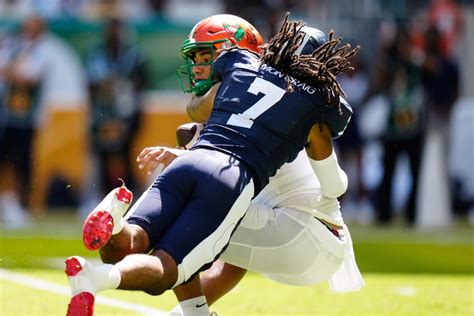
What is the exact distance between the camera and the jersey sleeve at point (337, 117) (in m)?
4.79

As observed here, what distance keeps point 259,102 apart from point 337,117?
36 centimetres

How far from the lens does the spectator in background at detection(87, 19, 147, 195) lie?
1252 cm

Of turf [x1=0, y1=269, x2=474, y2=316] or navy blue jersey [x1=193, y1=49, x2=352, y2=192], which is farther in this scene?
turf [x1=0, y1=269, x2=474, y2=316]

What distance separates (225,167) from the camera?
449cm

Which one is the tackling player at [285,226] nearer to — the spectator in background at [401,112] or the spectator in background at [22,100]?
the spectator in background at [401,112]

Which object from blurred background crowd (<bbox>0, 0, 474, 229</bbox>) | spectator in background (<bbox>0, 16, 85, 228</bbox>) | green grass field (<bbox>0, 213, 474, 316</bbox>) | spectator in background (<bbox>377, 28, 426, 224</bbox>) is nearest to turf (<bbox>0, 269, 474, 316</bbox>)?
green grass field (<bbox>0, 213, 474, 316</bbox>)

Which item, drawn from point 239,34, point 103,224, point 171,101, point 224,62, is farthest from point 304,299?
point 171,101

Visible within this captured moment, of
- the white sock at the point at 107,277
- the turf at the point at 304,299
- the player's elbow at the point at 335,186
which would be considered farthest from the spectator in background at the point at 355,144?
the white sock at the point at 107,277

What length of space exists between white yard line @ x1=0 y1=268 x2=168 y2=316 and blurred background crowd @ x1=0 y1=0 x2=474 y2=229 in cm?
430

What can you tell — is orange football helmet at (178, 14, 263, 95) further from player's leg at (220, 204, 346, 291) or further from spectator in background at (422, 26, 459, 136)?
spectator in background at (422, 26, 459, 136)

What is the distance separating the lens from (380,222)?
41.1 ft

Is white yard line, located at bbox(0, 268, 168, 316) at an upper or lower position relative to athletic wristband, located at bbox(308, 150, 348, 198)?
lower

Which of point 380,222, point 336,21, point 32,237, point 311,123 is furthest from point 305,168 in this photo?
point 336,21

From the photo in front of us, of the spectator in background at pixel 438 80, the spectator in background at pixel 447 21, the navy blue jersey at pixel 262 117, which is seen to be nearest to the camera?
the navy blue jersey at pixel 262 117
